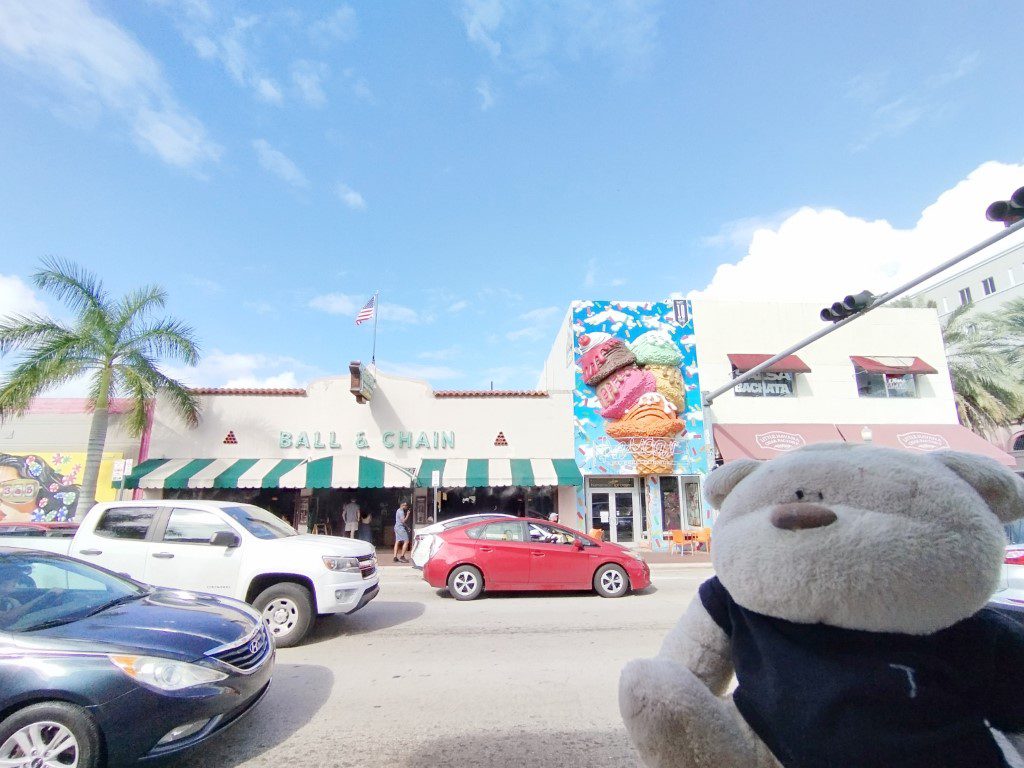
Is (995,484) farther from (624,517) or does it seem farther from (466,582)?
(624,517)

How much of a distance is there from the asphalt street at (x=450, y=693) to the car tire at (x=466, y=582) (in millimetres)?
967

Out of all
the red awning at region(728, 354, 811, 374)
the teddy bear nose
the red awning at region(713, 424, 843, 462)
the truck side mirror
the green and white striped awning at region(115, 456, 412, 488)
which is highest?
the red awning at region(728, 354, 811, 374)

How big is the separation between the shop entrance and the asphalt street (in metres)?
9.74

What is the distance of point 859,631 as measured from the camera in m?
1.49

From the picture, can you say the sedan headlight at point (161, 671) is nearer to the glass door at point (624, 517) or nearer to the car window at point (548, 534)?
the car window at point (548, 534)

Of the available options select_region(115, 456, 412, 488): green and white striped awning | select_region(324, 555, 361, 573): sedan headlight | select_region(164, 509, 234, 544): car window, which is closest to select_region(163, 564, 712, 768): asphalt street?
select_region(324, 555, 361, 573): sedan headlight

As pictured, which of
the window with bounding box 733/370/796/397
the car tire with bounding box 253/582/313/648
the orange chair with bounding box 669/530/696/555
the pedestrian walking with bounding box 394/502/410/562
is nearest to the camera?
the car tire with bounding box 253/582/313/648

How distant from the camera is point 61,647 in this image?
3.34 m

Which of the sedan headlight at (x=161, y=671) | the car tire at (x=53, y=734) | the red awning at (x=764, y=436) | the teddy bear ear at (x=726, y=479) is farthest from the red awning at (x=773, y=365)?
the car tire at (x=53, y=734)

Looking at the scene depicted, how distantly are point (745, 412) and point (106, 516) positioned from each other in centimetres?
1809

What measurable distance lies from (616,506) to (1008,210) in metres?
13.4

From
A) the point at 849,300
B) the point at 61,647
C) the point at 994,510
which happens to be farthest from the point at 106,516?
the point at 849,300

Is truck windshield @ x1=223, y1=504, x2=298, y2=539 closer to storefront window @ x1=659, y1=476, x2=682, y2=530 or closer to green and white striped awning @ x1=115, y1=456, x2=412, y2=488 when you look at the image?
green and white striped awning @ x1=115, y1=456, x2=412, y2=488

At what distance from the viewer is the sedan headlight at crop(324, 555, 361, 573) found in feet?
22.4
